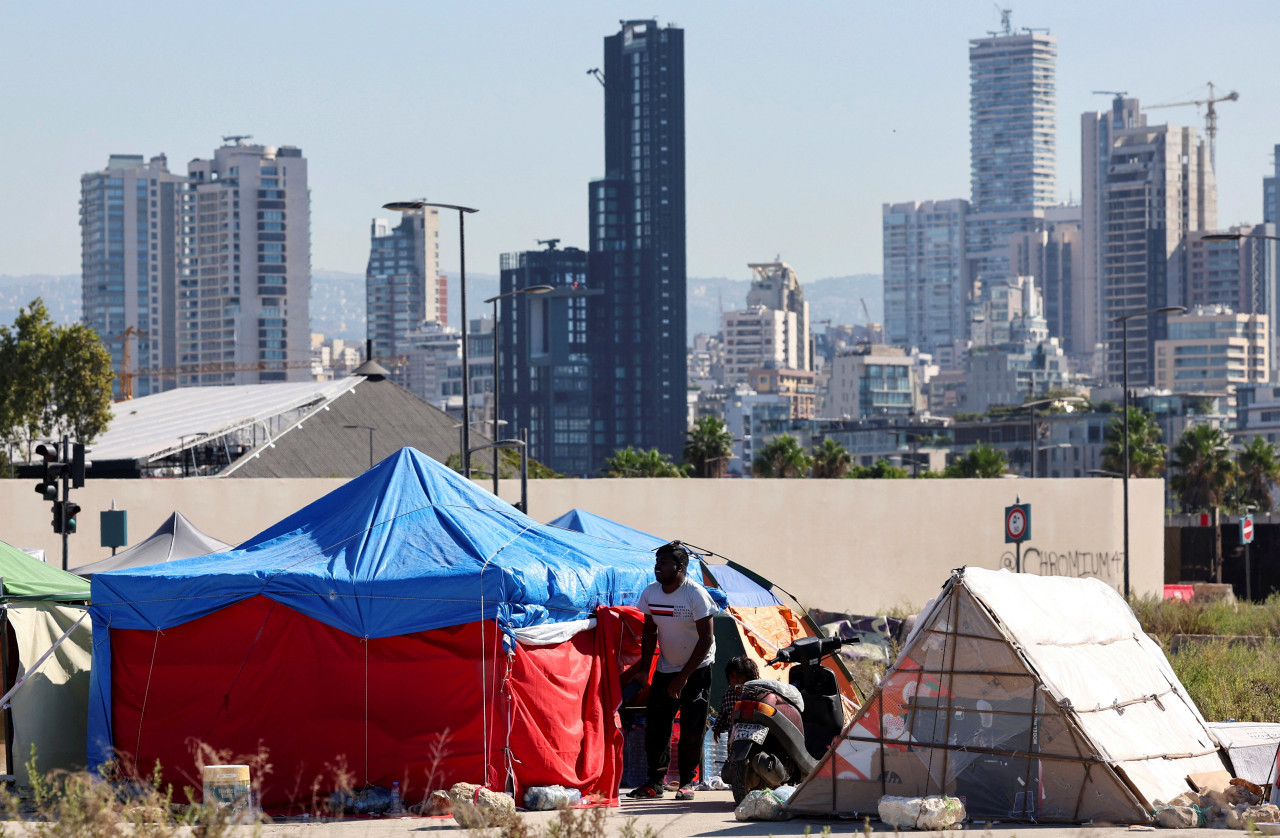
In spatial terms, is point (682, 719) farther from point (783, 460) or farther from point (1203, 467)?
point (1203, 467)

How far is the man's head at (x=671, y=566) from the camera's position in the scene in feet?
38.0

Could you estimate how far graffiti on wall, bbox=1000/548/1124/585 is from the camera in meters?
41.1

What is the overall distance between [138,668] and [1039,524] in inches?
1298

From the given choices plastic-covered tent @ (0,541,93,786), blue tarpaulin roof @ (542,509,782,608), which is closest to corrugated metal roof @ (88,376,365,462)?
blue tarpaulin roof @ (542,509,782,608)

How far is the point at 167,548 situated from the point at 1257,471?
243 feet

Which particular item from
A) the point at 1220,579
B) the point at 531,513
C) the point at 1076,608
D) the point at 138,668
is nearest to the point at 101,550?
the point at 531,513

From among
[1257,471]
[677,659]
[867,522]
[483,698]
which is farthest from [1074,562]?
[1257,471]

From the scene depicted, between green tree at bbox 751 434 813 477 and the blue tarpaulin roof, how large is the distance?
6672cm

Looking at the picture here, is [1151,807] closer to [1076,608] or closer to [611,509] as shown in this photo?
[1076,608]

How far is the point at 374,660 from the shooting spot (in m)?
11.5

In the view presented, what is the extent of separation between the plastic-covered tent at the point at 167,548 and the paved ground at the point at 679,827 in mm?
11966

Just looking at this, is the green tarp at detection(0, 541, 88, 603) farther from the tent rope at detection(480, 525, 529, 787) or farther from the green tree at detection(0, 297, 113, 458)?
the green tree at detection(0, 297, 113, 458)

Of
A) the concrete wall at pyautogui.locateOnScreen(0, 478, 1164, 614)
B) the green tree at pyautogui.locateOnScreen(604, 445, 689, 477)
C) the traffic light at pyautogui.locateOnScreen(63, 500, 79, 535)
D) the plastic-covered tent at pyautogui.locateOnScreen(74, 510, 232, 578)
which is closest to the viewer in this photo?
the plastic-covered tent at pyautogui.locateOnScreen(74, 510, 232, 578)

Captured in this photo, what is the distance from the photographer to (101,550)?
111ft
